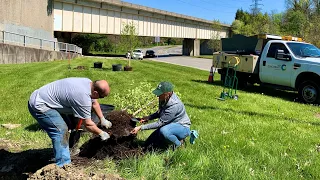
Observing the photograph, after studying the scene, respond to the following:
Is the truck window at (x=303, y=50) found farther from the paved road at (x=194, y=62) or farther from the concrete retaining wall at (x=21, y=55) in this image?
the paved road at (x=194, y=62)

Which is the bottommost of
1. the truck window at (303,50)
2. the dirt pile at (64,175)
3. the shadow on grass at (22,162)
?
the shadow on grass at (22,162)

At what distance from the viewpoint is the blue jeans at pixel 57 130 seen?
4.34 metres

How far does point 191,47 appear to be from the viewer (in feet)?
225

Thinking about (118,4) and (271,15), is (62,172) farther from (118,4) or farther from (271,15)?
(271,15)

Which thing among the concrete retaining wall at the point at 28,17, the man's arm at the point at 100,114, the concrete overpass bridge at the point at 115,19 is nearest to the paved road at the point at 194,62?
the concrete overpass bridge at the point at 115,19

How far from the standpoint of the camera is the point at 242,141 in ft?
19.1

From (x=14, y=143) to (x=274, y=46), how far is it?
9.35 metres

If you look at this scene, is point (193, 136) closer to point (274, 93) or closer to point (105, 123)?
point (105, 123)

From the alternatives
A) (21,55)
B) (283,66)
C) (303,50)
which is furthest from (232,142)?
(21,55)

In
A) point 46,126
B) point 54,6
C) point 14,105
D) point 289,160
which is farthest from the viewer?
point 54,6

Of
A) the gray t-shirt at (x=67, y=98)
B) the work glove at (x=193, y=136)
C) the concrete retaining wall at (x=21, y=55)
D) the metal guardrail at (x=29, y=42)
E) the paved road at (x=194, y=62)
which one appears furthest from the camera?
the paved road at (x=194, y=62)

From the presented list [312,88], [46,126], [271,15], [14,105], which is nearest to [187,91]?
[312,88]

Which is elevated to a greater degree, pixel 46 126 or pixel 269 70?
pixel 269 70

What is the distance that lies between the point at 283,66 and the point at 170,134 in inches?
307
